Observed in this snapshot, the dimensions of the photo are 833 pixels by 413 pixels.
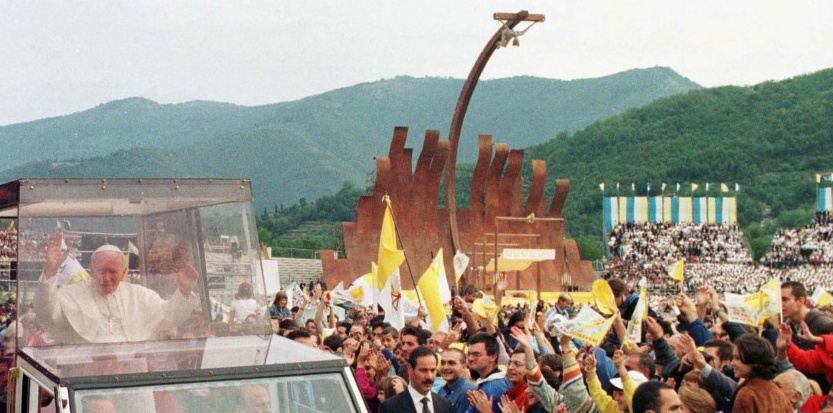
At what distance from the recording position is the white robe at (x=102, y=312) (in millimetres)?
6844

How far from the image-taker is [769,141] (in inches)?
6201

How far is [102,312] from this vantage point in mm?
6996

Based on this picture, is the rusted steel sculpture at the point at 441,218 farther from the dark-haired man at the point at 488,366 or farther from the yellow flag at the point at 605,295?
the dark-haired man at the point at 488,366

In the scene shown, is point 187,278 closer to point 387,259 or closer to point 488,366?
point 488,366

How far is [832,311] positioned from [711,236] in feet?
273

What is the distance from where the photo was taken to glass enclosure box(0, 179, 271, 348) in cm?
683

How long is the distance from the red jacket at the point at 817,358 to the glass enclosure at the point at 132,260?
3772 mm

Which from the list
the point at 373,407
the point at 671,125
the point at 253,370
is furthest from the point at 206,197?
the point at 671,125

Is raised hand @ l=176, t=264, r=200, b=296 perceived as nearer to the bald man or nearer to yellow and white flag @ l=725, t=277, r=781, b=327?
the bald man

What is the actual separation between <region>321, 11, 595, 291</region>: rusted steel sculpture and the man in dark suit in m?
28.8

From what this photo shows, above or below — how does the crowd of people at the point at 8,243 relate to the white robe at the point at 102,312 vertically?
above

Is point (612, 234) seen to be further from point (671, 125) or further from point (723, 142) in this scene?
point (671, 125)

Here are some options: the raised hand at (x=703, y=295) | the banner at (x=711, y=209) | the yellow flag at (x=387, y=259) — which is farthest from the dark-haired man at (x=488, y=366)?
the banner at (x=711, y=209)

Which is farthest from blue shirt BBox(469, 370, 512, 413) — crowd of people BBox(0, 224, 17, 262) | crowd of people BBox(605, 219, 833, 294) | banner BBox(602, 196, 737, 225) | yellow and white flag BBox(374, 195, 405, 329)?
banner BBox(602, 196, 737, 225)
